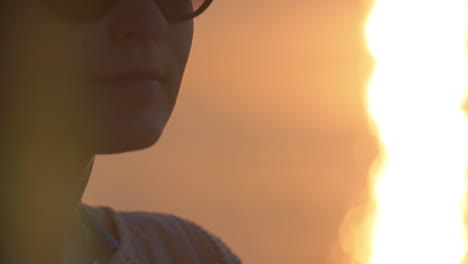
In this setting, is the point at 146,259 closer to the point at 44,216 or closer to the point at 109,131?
the point at 44,216

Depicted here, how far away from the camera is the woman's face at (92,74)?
2.28 meters

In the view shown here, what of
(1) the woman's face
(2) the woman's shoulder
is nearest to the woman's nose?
(1) the woman's face

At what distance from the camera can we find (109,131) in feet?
7.51

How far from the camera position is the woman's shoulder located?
278cm

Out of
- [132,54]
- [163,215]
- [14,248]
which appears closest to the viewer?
[132,54]

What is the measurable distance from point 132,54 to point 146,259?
23.4 inches

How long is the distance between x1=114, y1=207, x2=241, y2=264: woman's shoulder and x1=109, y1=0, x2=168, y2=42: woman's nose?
1.81 feet

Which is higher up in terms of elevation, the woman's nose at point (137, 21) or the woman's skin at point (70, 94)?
the woman's nose at point (137, 21)

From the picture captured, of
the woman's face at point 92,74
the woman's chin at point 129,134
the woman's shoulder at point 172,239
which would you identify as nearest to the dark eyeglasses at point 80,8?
the woman's face at point 92,74

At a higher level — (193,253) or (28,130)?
(28,130)

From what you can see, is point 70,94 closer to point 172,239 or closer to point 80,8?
point 80,8

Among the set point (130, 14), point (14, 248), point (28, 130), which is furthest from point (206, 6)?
point (14, 248)

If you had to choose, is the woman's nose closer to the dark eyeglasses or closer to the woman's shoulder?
the dark eyeglasses

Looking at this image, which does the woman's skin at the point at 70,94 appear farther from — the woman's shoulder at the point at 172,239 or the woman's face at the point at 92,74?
the woman's shoulder at the point at 172,239
